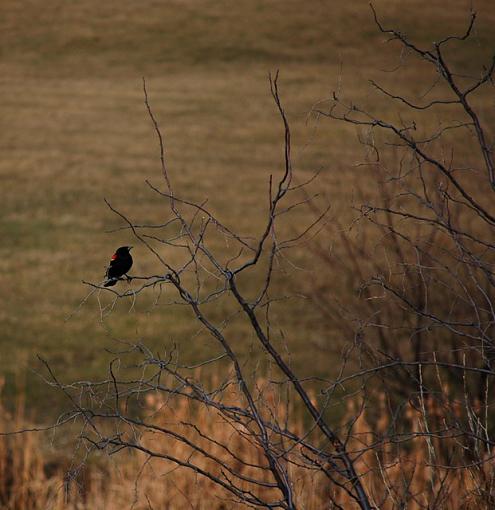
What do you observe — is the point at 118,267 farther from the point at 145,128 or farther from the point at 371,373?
the point at 145,128

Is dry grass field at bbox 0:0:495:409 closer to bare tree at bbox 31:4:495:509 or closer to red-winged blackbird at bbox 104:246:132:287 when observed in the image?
bare tree at bbox 31:4:495:509

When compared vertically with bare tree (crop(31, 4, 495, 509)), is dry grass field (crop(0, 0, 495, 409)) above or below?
above

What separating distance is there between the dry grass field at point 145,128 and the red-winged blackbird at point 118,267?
9.52 meters

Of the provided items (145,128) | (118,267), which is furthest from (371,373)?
(145,128)

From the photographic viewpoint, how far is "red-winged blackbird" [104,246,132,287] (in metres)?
2.37

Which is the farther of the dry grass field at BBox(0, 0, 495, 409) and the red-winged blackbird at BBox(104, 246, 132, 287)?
the dry grass field at BBox(0, 0, 495, 409)

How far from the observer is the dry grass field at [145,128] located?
55.4 feet

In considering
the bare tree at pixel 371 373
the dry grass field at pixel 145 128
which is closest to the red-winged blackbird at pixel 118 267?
the bare tree at pixel 371 373

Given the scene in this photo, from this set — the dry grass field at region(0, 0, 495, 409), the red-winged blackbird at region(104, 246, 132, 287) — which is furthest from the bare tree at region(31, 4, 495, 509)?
the dry grass field at region(0, 0, 495, 409)

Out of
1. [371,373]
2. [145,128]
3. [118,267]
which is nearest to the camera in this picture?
[118,267]

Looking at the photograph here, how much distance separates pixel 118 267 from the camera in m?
2.42

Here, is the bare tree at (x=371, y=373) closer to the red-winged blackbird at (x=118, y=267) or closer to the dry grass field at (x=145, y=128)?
the red-winged blackbird at (x=118, y=267)

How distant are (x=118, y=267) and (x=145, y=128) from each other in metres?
29.2

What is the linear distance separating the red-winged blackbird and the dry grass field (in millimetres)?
9522
